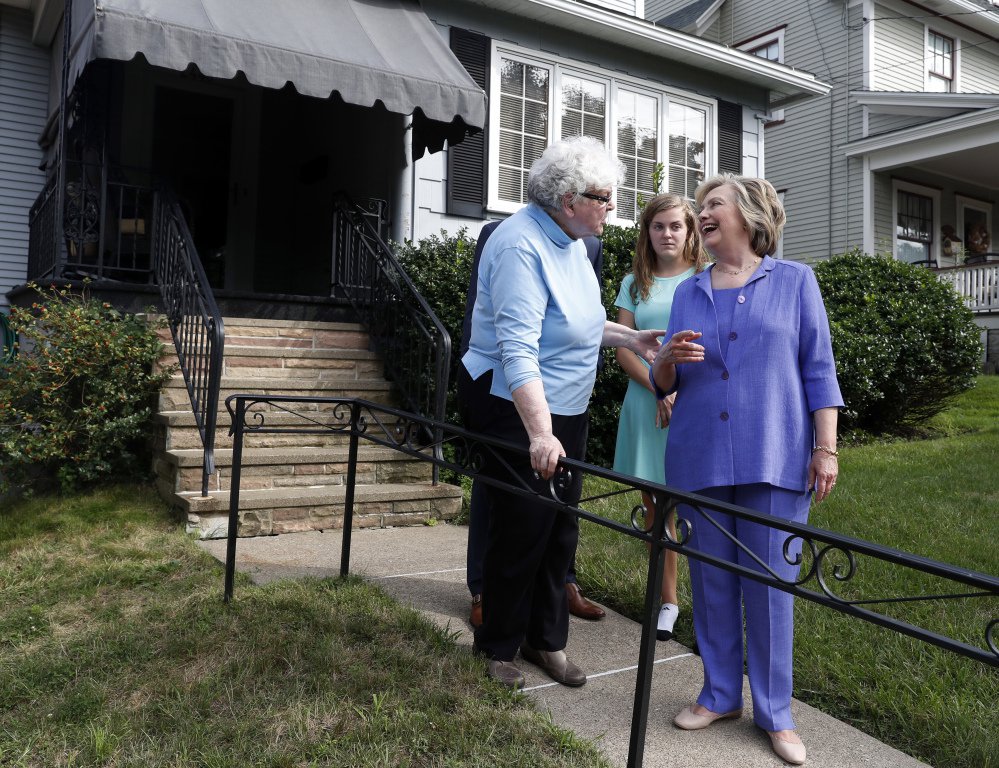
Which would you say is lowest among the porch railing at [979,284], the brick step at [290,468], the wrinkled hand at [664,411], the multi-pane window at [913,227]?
the brick step at [290,468]

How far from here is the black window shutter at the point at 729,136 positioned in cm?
995

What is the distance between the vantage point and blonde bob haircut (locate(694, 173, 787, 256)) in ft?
8.21

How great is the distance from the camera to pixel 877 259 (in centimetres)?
937

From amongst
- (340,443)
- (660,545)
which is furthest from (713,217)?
(340,443)

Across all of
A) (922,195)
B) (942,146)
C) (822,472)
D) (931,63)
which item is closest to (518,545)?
(822,472)

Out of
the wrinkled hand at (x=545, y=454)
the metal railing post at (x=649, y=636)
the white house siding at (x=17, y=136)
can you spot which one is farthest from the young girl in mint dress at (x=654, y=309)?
the white house siding at (x=17, y=136)

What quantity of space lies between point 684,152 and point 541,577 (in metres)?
7.89

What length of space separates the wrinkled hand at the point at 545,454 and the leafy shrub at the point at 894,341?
647cm

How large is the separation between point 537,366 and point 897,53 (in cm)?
1640

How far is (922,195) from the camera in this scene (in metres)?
16.3

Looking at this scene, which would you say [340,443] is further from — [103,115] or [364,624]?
[103,115]

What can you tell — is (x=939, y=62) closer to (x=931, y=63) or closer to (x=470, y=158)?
(x=931, y=63)

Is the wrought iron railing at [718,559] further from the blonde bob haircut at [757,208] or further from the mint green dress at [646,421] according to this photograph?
the blonde bob haircut at [757,208]

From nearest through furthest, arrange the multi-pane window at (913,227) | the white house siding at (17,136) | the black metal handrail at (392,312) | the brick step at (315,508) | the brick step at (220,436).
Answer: the brick step at (315,508), the brick step at (220,436), the black metal handrail at (392,312), the white house siding at (17,136), the multi-pane window at (913,227)
